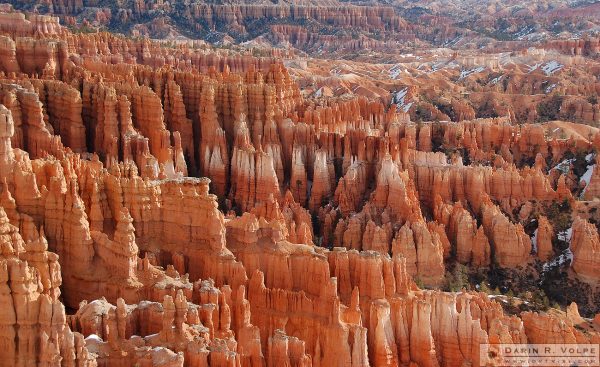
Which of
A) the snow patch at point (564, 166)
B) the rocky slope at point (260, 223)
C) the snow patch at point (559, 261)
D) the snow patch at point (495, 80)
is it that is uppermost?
the rocky slope at point (260, 223)

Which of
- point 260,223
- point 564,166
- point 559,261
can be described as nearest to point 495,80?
point 564,166

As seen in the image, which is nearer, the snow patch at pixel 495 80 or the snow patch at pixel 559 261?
the snow patch at pixel 559 261

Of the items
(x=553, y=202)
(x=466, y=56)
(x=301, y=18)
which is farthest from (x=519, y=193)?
(x=301, y=18)

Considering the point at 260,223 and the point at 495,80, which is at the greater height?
the point at 260,223

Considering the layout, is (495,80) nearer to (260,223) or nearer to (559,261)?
(559,261)

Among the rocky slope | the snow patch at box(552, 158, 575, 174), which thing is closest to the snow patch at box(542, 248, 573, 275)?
the rocky slope

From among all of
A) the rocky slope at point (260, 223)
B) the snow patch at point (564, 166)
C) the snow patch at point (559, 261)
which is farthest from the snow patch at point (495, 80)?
the snow patch at point (559, 261)

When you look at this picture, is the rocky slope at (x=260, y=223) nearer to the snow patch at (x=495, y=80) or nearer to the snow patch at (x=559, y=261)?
the snow patch at (x=559, y=261)

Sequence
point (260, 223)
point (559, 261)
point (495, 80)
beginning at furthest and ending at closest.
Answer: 1. point (495, 80)
2. point (559, 261)
3. point (260, 223)
